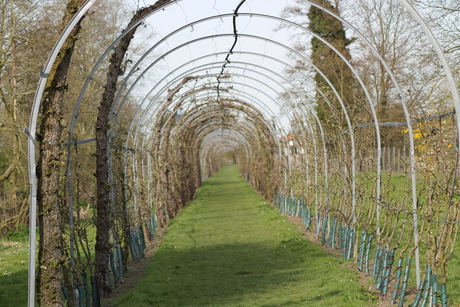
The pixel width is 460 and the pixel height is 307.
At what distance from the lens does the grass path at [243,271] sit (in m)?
6.86

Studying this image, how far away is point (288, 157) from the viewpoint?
16.8 metres

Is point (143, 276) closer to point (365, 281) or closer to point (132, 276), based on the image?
point (132, 276)

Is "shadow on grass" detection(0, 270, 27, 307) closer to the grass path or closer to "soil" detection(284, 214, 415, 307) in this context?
the grass path

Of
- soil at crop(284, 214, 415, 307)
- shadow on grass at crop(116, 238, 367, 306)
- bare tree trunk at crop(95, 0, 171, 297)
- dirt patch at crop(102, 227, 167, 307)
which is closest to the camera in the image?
soil at crop(284, 214, 415, 307)

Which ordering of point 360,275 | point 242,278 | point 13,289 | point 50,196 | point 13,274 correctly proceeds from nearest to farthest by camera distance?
point 50,196
point 360,275
point 13,289
point 242,278
point 13,274

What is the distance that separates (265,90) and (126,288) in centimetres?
991

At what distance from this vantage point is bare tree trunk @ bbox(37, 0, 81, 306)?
4.96 metres

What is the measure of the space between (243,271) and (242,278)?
532mm

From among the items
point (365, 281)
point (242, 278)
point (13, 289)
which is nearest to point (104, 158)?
point (13, 289)

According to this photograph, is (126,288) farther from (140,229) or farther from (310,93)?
(310,93)

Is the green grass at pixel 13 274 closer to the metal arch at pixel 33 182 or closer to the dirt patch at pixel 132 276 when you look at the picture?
the dirt patch at pixel 132 276

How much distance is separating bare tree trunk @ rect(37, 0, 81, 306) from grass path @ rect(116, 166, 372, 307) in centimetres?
187

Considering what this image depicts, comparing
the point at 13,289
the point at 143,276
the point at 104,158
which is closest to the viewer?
the point at 104,158

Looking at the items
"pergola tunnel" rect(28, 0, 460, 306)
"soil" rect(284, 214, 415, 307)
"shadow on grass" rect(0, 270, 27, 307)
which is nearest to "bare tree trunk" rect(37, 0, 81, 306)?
"pergola tunnel" rect(28, 0, 460, 306)
